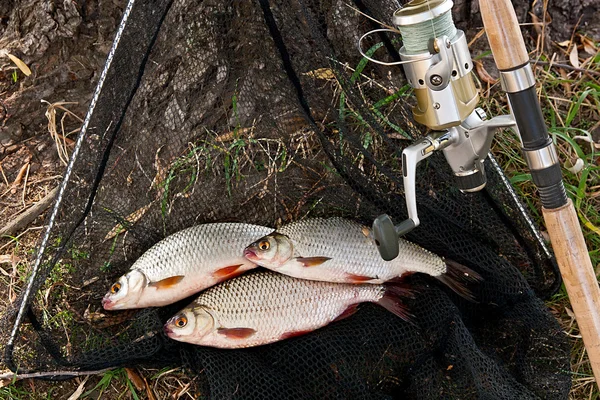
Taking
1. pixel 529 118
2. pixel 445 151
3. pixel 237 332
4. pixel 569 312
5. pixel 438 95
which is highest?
pixel 438 95

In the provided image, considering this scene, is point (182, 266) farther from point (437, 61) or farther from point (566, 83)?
point (566, 83)

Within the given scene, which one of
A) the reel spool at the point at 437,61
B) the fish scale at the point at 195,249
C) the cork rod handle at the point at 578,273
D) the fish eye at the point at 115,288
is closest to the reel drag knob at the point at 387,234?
the reel spool at the point at 437,61

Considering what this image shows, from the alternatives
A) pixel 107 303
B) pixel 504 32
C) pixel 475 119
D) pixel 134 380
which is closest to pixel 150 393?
pixel 134 380

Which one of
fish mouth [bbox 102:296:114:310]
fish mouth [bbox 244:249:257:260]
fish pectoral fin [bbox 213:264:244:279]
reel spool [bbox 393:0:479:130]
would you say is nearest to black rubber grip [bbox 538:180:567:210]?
reel spool [bbox 393:0:479:130]

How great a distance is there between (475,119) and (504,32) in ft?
0.95

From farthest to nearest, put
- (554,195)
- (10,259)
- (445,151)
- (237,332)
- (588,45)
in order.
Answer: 1. (588,45)
2. (10,259)
3. (237,332)
4. (445,151)
5. (554,195)

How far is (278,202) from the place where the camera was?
2949 mm

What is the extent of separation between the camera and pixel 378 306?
2746 millimetres

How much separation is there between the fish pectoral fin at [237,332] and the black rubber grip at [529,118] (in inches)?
43.1

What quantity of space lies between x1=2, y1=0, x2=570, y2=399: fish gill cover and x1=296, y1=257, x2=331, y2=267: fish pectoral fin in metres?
0.22

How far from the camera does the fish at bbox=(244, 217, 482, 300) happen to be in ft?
8.96

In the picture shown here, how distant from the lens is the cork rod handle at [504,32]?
2.06 meters

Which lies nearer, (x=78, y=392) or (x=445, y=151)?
(x=445, y=151)

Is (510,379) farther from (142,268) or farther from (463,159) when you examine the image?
(142,268)
